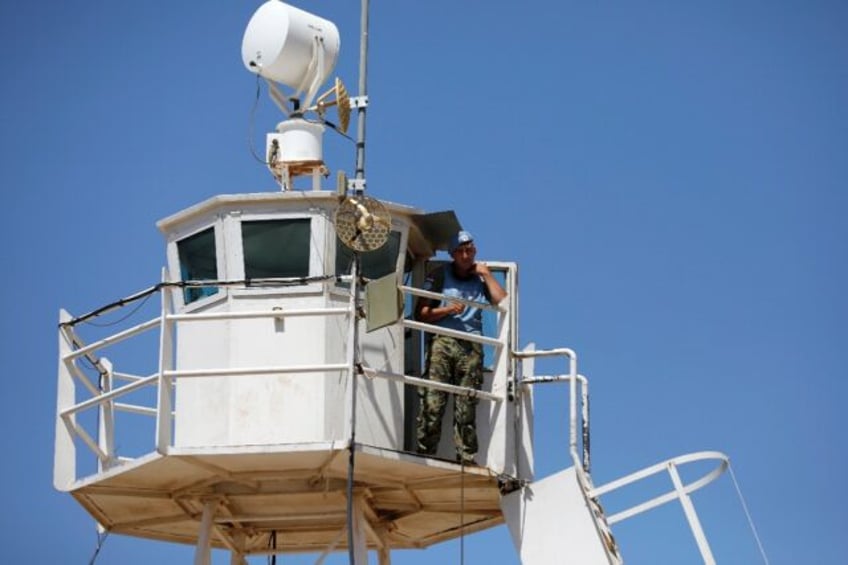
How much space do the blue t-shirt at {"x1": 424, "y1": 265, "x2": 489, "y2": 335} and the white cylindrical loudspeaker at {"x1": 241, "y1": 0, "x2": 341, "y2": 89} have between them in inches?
131

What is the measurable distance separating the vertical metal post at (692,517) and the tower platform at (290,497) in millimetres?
2427

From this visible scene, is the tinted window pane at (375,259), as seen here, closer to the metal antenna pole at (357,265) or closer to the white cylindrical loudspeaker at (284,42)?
the metal antenna pole at (357,265)

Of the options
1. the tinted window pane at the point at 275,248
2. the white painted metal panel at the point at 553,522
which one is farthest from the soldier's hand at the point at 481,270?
the white painted metal panel at the point at 553,522

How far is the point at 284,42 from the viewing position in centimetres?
2650

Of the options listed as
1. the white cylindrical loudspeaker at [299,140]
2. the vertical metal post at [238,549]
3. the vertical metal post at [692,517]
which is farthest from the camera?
Result: the vertical metal post at [238,549]

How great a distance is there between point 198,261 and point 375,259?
2.36 meters

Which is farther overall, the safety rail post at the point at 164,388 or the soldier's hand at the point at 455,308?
the soldier's hand at the point at 455,308

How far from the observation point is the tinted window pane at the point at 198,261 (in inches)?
1021

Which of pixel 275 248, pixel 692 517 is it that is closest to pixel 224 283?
pixel 275 248

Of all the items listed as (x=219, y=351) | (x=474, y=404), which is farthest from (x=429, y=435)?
(x=219, y=351)

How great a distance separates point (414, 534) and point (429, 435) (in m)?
3.36

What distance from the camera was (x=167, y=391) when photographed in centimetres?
2400

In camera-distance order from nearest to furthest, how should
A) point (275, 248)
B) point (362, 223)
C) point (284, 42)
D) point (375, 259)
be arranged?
1. point (362, 223)
2. point (275, 248)
3. point (375, 259)
4. point (284, 42)

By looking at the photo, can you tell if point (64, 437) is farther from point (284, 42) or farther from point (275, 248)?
point (284, 42)
